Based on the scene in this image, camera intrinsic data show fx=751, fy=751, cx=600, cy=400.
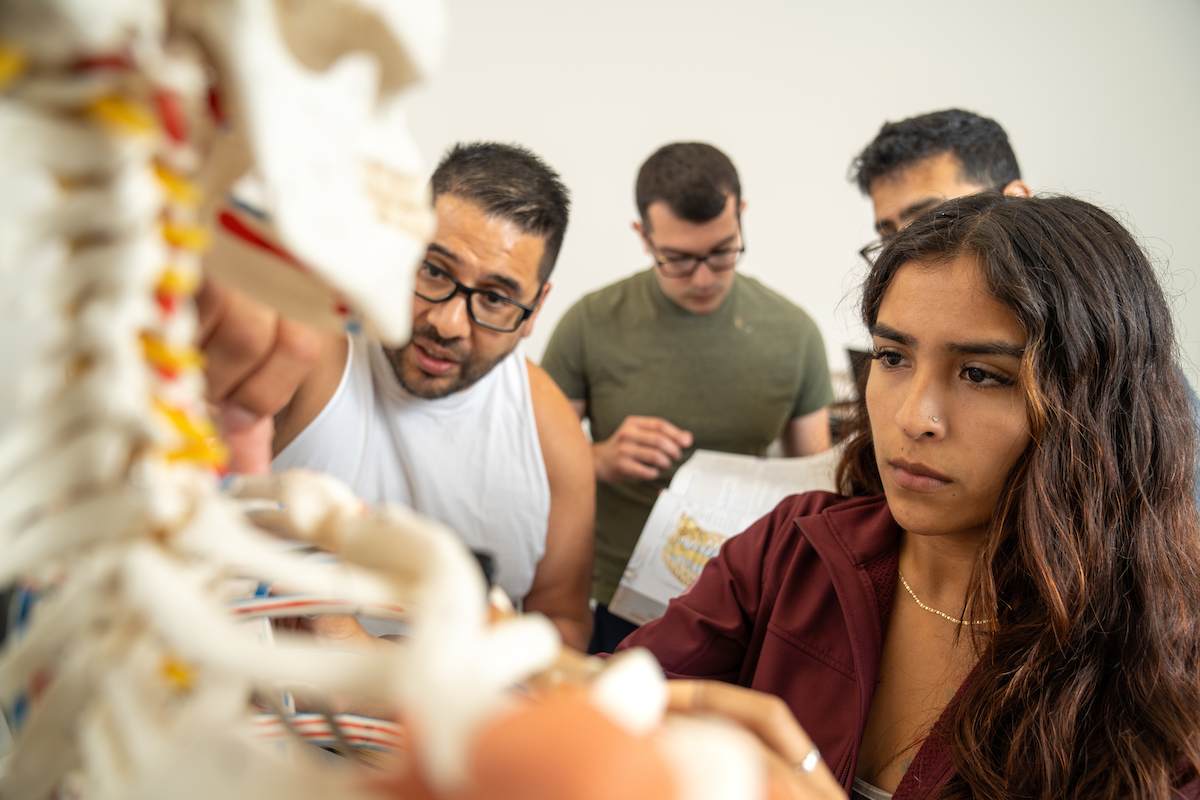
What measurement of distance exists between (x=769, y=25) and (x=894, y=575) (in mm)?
2547

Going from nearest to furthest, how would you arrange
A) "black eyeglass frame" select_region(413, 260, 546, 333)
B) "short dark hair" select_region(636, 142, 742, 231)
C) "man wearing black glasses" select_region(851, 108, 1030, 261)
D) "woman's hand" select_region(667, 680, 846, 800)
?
1. "woman's hand" select_region(667, 680, 846, 800)
2. "black eyeglass frame" select_region(413, 260, 546, 333)
3. "man wearing black glasses" select_region(851, 108, 1030, 261)
4. "short dark hair" select_region(636, 142, 742, 231)

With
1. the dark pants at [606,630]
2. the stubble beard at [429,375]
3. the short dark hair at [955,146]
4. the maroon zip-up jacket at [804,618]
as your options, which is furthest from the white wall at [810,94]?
the maroon zip-up jacket at [804,618]

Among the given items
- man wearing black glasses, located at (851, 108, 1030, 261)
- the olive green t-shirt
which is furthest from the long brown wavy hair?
the olive green t-shirt

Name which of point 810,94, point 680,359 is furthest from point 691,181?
point 810,94

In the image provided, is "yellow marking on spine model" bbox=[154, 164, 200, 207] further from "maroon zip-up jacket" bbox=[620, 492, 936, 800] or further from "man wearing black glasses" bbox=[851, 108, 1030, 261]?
"man wearing black glasses" bbox=[851, 108, 1030, 261]

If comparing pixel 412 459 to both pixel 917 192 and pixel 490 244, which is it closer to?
pixel 490 244

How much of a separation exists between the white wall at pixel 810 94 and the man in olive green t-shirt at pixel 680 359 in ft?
3.32

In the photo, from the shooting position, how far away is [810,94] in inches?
115

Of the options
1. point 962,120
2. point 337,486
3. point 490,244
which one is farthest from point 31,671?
point 962,120

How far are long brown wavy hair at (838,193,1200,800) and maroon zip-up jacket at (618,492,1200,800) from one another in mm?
124

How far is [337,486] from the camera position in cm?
38

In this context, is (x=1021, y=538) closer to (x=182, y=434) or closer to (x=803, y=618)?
(x=803, y=618)

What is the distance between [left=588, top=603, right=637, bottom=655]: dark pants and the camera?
1.73m

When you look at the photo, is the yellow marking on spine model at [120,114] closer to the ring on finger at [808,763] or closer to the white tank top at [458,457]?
the ring on finger at [808,763]
